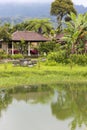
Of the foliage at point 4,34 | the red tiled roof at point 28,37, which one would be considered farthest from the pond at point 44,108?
the red tiled roof at point 28,37

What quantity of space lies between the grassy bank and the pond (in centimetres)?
165

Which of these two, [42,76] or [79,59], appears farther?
[79,59]

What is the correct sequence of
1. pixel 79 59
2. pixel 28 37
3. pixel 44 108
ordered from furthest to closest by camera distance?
pixel 28 37, pixel 79 59, pixel 44 108

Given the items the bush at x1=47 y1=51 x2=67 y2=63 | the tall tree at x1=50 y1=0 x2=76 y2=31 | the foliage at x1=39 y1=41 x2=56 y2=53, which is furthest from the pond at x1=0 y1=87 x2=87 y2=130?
the tall tree at x1=50 y1=0 x2=76 y2=31

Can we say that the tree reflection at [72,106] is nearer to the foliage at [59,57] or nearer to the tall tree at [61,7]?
the foliage at [59,57]

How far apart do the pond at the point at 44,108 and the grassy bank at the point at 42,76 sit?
165 centimetres

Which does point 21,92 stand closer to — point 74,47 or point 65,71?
point 65,71

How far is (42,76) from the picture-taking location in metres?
25.3

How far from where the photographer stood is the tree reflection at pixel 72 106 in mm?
14934

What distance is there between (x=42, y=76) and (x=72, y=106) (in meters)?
7.96

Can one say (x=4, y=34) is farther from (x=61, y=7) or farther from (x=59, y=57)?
(x=61, y=7)

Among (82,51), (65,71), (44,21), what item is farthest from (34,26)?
(65,71)

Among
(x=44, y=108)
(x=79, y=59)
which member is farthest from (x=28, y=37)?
(x=44, y=108)

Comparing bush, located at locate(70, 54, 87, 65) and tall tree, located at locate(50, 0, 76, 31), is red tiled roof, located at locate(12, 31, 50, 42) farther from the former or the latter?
bush, located at locate(70, 54, 87, 65)
